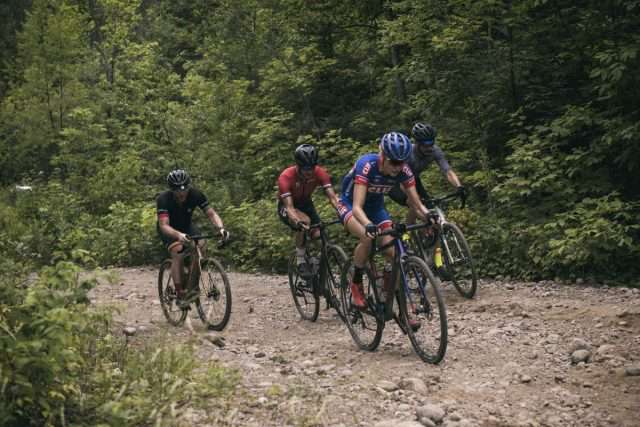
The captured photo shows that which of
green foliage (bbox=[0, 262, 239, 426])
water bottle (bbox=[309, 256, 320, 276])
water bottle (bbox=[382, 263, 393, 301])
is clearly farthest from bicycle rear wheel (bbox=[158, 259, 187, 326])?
green foliage (bbox=[0, 262, 239, 426])

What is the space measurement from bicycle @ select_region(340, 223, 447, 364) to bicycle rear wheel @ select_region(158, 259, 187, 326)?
305cm

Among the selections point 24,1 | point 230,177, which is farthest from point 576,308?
point 24,1

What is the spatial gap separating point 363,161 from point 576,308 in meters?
3.51

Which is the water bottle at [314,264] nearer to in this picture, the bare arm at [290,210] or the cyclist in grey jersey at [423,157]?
the bare arm at [290,210]

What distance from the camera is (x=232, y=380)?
197 inches

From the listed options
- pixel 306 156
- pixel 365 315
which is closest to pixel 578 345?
pixel 365 315

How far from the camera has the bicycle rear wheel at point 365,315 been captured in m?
6.97

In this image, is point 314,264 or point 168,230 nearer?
point 168,230

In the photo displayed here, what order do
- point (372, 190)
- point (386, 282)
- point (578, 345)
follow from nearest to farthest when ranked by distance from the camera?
1. point (578, 345)
2. point (386, 282)
3. point (372, 190)

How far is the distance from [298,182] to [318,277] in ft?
4.39

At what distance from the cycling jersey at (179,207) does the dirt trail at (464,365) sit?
1362 mm

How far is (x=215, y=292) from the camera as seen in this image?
8617 mm

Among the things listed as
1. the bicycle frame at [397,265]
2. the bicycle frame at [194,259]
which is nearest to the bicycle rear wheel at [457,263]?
the bicycle frame at [397,265]

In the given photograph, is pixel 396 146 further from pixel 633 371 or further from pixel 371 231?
pixel 633 371
